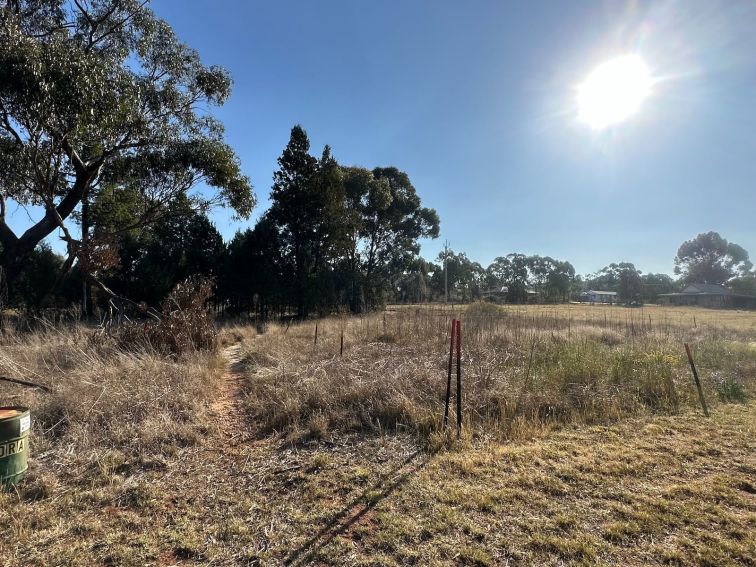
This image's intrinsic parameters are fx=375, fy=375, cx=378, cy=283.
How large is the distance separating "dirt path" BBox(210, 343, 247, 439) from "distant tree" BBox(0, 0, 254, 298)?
229 inches

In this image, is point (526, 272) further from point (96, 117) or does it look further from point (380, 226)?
point (96, 117)

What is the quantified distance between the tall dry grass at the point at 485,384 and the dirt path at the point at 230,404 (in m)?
0.20

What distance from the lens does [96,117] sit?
7.71m

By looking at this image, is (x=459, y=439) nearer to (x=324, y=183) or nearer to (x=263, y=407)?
(x=263, y=407)

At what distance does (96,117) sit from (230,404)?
6.75 m

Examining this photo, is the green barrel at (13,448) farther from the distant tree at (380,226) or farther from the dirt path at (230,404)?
the distant tree at (380,226)

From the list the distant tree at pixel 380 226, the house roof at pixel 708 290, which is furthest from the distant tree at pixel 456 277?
the house roof at pixel 708 290

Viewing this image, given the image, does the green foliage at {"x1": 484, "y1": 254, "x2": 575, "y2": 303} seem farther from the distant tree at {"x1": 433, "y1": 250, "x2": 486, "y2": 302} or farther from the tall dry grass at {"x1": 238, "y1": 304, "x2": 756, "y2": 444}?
the tall dry grass at {"x1": 238, "y1": 304, "x2": 756, "y2": 444}

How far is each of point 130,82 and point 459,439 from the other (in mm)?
10166

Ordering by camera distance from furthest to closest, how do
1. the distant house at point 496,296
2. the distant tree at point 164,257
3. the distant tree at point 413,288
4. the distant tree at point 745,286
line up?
the distant tree at point 745,286, the distant house at point 496,296, the distant tree at point 413,288, the distant tree at point 164,257

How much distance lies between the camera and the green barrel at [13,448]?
2.89 metres

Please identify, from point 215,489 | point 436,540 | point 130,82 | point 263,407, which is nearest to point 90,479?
point 215,489

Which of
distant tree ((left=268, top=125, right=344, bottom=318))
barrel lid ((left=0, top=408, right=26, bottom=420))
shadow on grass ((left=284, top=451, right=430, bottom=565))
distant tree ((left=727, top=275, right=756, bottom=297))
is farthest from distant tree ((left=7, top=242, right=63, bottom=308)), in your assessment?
distant tree ((left=727, top=275, right=756, bottom=297))

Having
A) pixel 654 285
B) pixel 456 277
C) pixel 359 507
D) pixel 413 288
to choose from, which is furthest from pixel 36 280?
pixel 654 285
